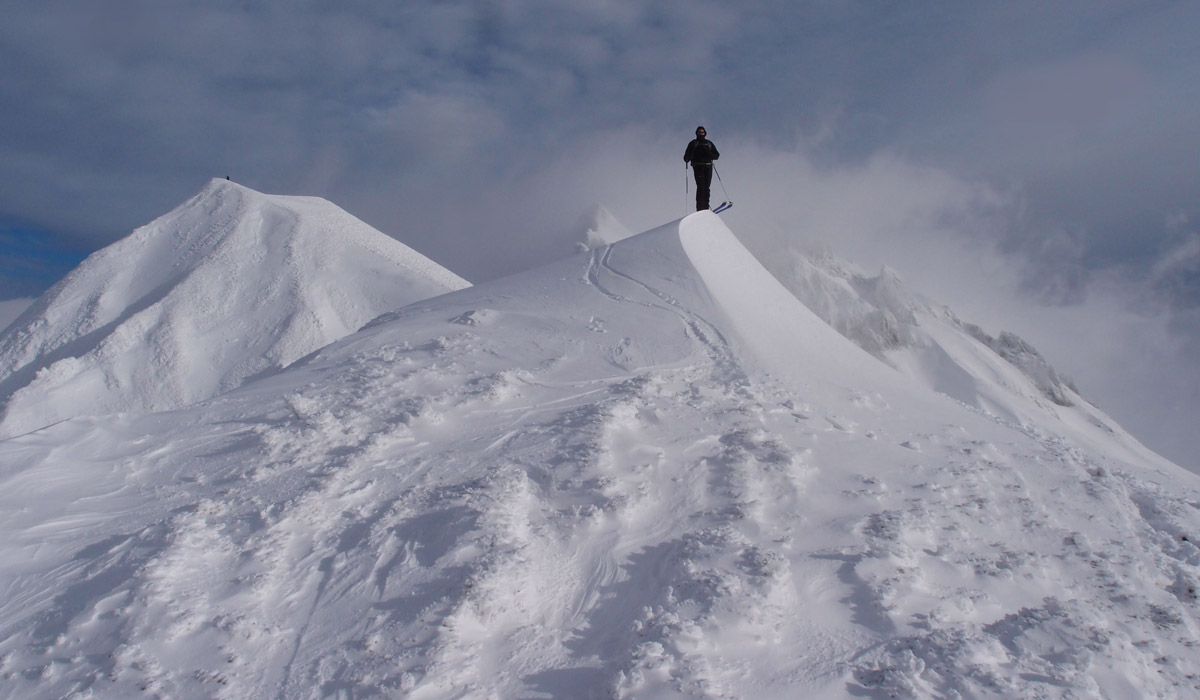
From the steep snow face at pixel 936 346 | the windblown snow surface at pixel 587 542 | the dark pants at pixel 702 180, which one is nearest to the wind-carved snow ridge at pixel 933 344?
the steep snow face at pixel 936 346

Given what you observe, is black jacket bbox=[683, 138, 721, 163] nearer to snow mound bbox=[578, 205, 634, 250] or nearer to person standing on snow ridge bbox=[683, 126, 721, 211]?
person standing on snow ridge bbox=[683, 126, 721, 211]

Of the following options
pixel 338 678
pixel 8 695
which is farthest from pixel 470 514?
pixel 8 695

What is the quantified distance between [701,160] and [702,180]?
0.43 meters

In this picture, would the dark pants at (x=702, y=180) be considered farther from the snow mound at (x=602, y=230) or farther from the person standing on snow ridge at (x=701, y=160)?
the snow mound at (x=602, y=230)

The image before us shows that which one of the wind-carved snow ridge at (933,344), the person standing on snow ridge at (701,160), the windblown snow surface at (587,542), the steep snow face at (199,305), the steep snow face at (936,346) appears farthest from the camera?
the wind-carved snow ridge at (933,344)

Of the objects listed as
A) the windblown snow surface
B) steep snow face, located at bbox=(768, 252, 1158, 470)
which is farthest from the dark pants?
steep snow face, located at bbox=(768, 252, 1158, 470)

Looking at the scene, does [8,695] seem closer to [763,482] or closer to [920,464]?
[763,482]

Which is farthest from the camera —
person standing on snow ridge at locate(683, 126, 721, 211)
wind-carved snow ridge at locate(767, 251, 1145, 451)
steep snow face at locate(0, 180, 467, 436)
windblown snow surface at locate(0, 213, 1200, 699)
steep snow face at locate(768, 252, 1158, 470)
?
wind-carved snow ridge at locate(767, 251, 1145, 451)

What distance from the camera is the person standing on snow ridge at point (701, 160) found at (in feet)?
50.7

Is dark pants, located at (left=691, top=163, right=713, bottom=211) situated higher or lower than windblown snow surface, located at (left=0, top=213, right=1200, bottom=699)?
higher

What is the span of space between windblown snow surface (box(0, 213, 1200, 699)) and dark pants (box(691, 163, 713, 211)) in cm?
667

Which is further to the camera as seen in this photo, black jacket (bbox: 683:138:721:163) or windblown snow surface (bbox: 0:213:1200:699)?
black jacket (bbox: 683:138:721:163)

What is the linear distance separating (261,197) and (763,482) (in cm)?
2316

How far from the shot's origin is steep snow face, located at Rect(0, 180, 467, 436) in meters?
18.9
